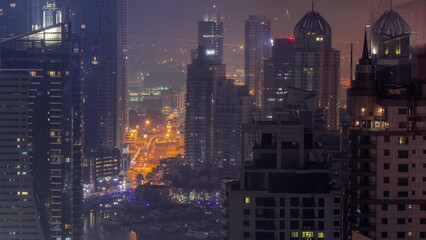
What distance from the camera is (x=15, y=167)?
71.8 feet

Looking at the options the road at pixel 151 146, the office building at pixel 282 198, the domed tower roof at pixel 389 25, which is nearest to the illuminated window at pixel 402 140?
the office building at pixel 282 198

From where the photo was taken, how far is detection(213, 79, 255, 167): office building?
31672mm

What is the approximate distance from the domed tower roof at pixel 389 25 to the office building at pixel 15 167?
8.02 m

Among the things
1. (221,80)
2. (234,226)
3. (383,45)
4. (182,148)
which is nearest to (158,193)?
(221,80)

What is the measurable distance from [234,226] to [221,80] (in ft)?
73.0

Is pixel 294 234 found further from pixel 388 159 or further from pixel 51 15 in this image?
pixel 51 15

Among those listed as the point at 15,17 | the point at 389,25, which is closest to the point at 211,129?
the point at 15,17

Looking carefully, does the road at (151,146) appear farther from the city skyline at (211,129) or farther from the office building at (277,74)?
the office building at (277,74)

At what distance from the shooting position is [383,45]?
1432cm

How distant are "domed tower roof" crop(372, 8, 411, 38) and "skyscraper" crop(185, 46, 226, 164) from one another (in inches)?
682

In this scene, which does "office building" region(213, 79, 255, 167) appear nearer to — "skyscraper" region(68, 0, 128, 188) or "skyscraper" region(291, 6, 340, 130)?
"skyscraper" region(68, 0, 128, 188)

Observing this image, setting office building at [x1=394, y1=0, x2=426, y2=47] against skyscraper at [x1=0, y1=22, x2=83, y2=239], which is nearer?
office building at [x1=394, y1=0, x2=426, y2=47]

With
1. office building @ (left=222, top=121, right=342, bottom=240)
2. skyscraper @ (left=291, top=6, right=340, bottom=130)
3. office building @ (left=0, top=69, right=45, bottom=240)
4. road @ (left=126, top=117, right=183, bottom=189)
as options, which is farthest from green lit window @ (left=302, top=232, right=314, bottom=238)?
road @ (left=126, top=117, right=183, bottom=189)

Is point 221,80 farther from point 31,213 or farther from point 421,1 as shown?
point 421,1
